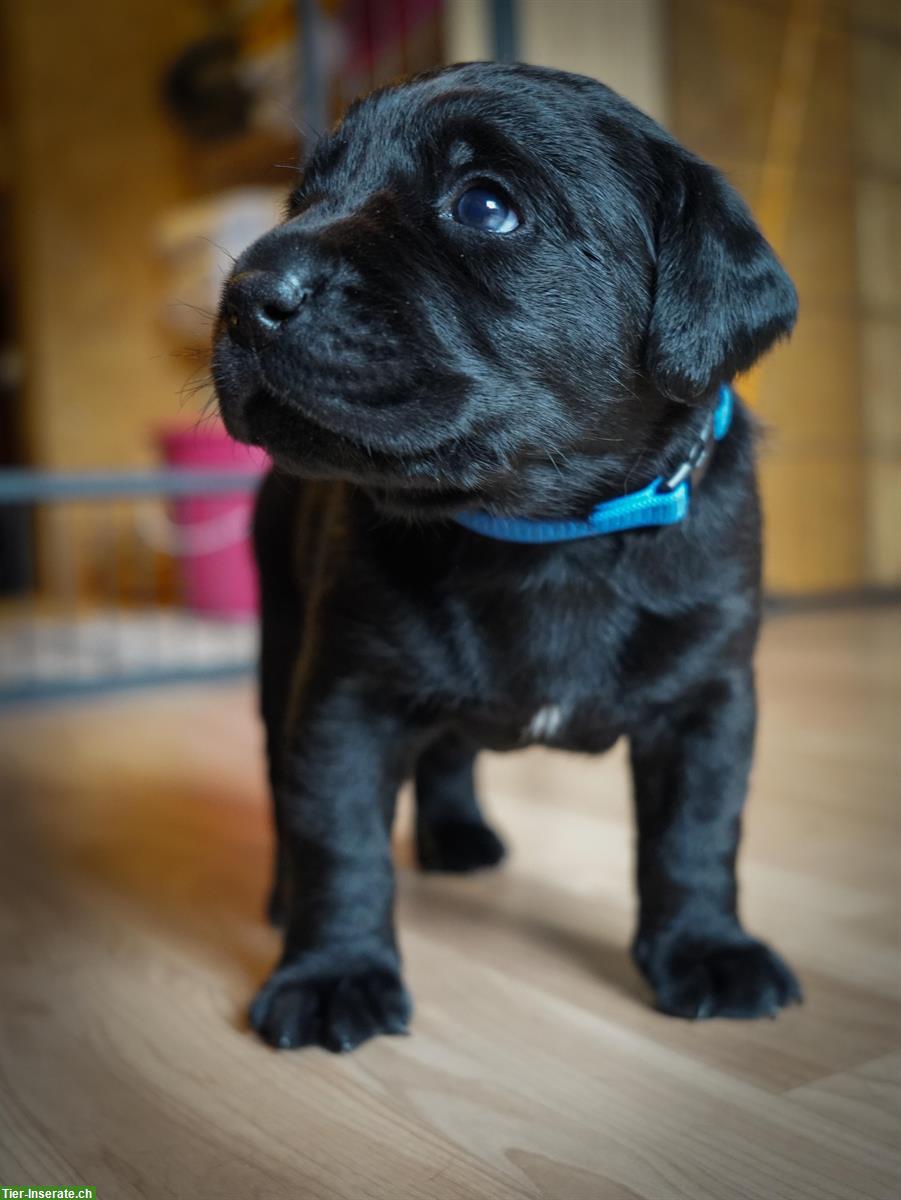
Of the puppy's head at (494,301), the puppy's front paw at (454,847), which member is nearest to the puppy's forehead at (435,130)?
the puppy's head at (494,301)

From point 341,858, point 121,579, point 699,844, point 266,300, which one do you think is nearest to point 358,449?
point 266,300

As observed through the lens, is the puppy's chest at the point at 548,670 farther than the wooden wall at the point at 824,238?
No

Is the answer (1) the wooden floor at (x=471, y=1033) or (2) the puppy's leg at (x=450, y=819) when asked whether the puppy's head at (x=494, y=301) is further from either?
(2) the puppy's leg at (x=450, y=819)

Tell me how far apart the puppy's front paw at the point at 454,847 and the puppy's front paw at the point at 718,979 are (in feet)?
1.37

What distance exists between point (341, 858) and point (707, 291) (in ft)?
1.73

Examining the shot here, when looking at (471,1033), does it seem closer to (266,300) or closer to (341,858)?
(341,858)

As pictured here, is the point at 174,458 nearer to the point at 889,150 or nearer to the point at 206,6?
the point at 889,150

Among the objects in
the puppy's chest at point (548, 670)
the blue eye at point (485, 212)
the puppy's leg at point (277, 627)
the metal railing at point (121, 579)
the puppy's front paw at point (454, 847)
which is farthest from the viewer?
the metal railing at point (121, 579)

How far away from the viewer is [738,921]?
3.64 feet

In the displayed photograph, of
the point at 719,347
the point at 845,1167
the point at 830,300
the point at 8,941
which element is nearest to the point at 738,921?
the point at 845,1167

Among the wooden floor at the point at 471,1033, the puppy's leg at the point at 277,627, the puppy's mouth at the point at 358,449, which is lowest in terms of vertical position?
the wooden floor at the point at 471,1033

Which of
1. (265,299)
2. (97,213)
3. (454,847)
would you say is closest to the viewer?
(265,299)

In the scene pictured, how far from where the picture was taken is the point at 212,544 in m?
4.03

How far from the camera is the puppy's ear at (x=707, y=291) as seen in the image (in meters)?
0.92
